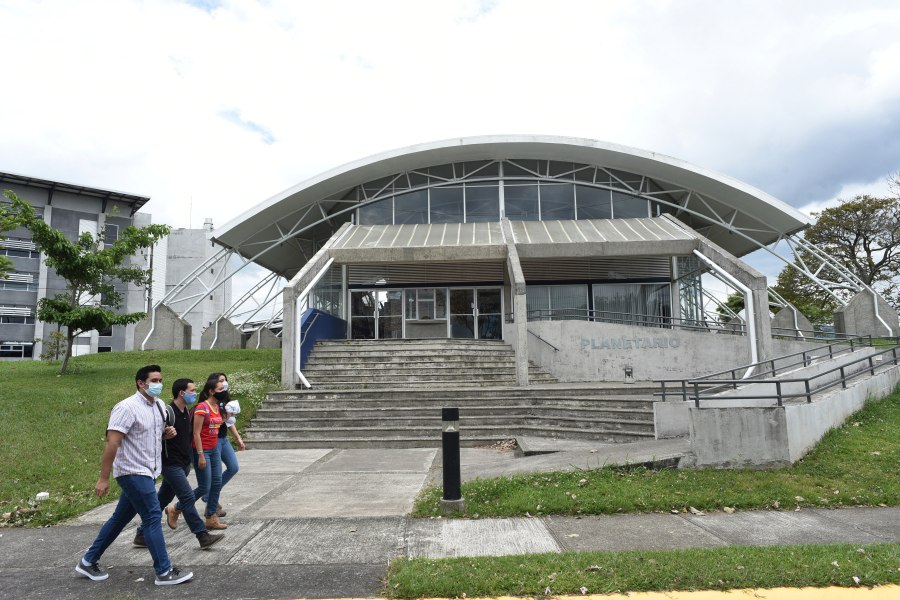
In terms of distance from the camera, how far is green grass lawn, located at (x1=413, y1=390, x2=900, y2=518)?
21.1ft

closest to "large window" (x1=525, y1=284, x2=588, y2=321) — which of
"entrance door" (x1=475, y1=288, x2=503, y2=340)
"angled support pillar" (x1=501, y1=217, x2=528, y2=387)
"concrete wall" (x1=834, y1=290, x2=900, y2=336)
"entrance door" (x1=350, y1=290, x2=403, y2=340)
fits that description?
"entrance door" (x1=475, y1=288, x2=503, y2=340)

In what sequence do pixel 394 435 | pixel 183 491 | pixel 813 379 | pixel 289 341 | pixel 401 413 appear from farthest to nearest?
1. pixel 289 341
2. pixel 401 413
3. pixel 394 435
4. pixel 813 379
5. pixel 183 491

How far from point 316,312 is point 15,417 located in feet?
30.3

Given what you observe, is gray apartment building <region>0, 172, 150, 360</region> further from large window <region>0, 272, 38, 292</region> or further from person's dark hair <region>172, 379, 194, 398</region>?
person's dark hair <region>172, 379, 194, 398</region>

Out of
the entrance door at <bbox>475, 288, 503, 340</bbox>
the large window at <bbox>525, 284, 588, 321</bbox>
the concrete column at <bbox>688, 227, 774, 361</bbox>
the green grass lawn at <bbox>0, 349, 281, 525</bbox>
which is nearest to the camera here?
the green grass lawn at <bbox>0, 349, 281, 525</bbox>

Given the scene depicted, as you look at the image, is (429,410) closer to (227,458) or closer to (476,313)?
(227,458)

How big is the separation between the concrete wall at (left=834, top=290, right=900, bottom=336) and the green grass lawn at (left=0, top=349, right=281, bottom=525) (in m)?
20.4

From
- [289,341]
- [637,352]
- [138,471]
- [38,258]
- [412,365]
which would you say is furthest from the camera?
[38,258]

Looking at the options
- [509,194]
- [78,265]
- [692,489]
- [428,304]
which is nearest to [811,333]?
[509,194]

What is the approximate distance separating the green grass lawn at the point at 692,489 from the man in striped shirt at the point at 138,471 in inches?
106

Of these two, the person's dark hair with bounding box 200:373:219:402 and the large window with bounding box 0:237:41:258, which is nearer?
the person's dark hair with bounding box 200:373:219:402

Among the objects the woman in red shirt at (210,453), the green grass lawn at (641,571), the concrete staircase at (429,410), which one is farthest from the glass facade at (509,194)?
the green grass lawn at (641,571)

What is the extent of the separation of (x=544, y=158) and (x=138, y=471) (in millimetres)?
21798

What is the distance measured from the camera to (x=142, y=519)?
14.8ft
